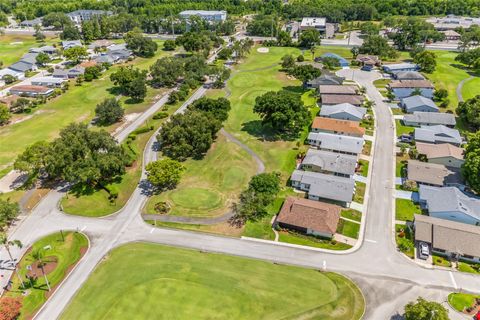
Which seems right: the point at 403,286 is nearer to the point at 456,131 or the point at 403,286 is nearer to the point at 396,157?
the point at 396,157

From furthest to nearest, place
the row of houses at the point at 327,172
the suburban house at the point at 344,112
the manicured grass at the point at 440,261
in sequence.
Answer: the suburban house at the point at 344,112
the row of houses at the point at 327,172
the manicured grass at the point at 440,261

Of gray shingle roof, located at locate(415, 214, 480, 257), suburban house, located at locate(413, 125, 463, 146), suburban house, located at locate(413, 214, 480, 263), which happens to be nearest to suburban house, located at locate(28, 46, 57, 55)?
suburban house, located at locate(413, 125, 463, 146)

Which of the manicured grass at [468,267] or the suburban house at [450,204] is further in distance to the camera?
the suburban house at [450,204]

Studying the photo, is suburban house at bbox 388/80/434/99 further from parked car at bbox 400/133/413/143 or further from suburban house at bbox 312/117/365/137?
suburban house at bbox 312/117/365/137

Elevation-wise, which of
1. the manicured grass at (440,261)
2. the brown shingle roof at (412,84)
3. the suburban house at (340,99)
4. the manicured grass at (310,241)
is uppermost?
the brown shingle roof at (412,84)

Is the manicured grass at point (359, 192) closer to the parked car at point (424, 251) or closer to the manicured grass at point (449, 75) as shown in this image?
the parked car at point (424, 251)

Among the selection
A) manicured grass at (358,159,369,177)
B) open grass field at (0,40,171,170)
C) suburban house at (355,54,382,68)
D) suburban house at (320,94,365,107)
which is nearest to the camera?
manicured grass at (358,159,369,177)

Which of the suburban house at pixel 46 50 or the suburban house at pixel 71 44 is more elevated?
the suburban house at pixel 71 44

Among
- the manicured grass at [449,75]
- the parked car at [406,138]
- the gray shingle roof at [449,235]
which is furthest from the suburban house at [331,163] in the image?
the manicured grass at [449,75]
